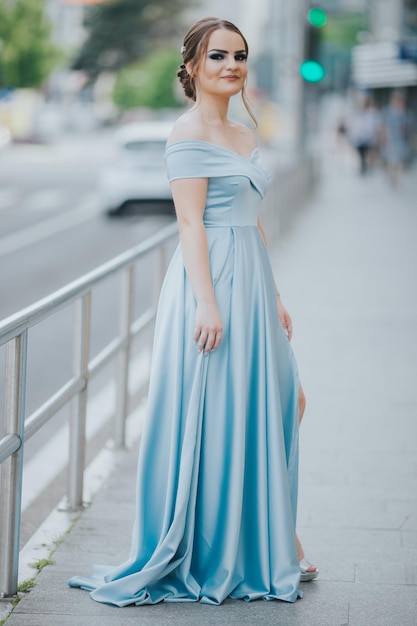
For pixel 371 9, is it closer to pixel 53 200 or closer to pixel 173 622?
pixel 53 200

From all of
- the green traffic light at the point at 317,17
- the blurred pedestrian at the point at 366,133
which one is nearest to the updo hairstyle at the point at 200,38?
the green traffic light at the point at 317,17

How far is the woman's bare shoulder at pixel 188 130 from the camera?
3789 mm

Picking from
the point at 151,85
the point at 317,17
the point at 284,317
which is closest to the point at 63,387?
the point at 284,317

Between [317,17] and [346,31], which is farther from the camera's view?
[346,31]

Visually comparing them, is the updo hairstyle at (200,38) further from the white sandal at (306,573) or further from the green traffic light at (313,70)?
the green traffic light at (313,70)

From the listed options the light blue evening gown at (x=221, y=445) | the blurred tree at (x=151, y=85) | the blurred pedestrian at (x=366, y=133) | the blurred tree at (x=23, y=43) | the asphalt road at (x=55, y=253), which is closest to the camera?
the light blue evening gown at (x=221, y=445)

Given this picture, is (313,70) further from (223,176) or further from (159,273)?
(223,176)

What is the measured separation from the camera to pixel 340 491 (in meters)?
5.43

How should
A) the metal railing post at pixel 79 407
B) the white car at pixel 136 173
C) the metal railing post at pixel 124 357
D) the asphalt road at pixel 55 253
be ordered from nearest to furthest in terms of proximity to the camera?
1. the metal railing post at pixel 79 407
2. the metal railing post at pixel 124 357
3. the asphalt road at pixel 55 253
4. the white car at pixel 136 173

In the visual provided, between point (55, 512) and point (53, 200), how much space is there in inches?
896

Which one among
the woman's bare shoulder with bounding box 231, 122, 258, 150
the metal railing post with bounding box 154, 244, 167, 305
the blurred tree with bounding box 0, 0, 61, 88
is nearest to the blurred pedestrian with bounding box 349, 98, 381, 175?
the metal railing post with bounding box 154, 244, 167, 305

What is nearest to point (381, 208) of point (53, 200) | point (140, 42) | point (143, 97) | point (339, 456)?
point (53, 200)

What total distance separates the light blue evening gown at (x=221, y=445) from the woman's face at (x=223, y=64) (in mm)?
204

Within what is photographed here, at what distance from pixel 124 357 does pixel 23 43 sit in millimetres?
77609
